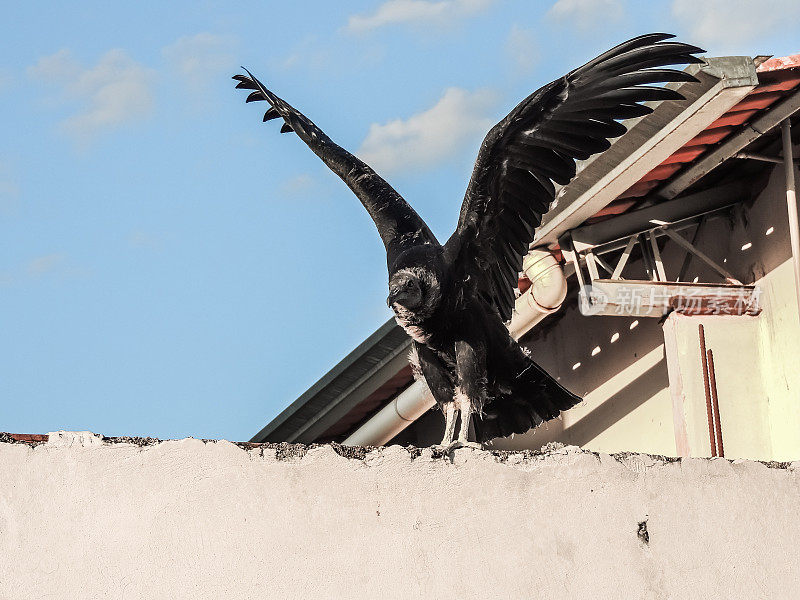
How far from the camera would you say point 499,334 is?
182 inches

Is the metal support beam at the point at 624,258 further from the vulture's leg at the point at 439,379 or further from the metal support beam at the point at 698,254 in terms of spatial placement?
the vulture's leg at the point at 439,379

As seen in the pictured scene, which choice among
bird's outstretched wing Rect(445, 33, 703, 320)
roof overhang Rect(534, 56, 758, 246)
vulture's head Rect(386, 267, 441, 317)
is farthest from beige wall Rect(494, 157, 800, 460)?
vulture's head Rect(386, 267, 441, 317)

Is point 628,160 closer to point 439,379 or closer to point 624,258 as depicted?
point 624,258

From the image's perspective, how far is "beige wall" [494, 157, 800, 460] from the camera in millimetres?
6617

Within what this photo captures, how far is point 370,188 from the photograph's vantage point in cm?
490

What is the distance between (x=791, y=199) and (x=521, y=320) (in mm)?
1819

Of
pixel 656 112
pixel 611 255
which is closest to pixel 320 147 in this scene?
pixel 656 112

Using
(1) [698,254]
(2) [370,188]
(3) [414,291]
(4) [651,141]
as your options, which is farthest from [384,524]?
(1) [698,254]

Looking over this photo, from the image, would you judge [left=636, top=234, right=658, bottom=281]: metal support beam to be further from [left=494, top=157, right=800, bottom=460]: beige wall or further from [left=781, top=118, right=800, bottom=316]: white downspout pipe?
[left=781, top=118, right=800, bottom=316]: white downspout pipe

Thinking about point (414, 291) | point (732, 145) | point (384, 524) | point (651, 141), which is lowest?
point (384, 524)

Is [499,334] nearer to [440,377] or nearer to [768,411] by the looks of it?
[440,377]

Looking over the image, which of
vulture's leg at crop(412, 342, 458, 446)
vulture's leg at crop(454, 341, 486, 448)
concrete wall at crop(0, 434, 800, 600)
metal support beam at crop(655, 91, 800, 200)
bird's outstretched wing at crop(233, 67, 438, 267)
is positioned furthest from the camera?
metal support beam at crop(655, 91, 800, 200)

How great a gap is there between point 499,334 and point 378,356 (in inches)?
120

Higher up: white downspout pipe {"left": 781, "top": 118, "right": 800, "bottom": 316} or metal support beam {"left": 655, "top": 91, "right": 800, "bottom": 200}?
metal support beam {"left": 655, "top": 91, "right": 800, "bottom": 200}
